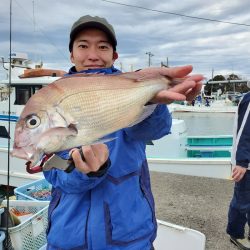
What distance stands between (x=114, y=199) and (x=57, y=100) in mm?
667

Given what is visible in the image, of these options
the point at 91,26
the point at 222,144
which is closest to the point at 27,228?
the point at 91,26

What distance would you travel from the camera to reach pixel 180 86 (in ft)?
4.64

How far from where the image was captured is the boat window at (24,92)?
24.5 ft

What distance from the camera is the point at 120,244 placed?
1636 millimetres

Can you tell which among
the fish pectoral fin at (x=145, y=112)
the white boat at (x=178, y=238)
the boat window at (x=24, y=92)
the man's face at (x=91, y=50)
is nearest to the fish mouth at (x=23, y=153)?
the fish pectoral fin at (x=145, y=112)

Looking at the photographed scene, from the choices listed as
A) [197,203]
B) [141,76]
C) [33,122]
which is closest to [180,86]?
[141,76]

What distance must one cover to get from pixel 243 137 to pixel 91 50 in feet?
7.63

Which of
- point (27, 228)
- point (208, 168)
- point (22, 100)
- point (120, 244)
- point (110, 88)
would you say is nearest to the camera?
point (110, 88)

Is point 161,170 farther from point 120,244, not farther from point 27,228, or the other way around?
point 120,244

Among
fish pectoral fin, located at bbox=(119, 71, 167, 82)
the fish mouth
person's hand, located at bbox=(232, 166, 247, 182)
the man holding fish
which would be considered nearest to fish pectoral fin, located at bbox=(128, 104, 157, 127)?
the man holding fish

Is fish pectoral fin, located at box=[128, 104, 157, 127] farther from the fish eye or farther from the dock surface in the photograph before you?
the dock surface

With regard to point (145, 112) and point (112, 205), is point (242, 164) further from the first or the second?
point (145, 112)

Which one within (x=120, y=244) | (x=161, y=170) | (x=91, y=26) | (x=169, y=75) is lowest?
(x=161, y=170)

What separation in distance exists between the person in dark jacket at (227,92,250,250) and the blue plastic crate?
2.48 m
